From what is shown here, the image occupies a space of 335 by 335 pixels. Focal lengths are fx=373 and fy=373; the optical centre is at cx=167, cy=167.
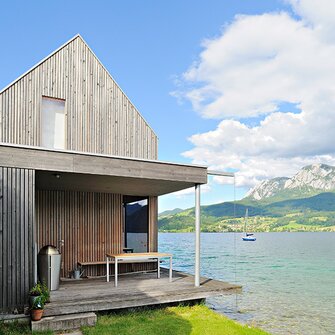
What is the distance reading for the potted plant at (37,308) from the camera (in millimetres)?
5863

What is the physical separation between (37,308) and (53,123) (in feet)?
16.9

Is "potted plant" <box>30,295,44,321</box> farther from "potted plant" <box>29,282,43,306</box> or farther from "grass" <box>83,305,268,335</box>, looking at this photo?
"grass" <box>83,305,268,335</box>

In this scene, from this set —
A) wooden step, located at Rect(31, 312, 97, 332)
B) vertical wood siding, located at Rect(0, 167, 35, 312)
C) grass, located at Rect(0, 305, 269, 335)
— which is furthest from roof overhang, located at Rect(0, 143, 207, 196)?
grass, located at Rect(0, 305, 269, 335)

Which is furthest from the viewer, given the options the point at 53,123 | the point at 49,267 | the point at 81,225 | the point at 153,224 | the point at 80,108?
the point at 153,224

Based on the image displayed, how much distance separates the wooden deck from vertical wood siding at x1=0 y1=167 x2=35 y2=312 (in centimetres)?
60

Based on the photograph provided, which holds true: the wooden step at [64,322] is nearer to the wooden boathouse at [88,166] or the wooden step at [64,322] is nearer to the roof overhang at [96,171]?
the wooden boathouse at [88,166]

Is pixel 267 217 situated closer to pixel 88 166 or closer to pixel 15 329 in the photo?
pixel 88 166

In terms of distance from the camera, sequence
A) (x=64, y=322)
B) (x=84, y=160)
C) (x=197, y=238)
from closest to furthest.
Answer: (x=64, y=322)
(x=84, y=160)
(x=197, y=238)

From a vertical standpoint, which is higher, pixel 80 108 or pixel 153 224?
pixel 80 108

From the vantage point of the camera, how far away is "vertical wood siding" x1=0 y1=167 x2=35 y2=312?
6.14 m

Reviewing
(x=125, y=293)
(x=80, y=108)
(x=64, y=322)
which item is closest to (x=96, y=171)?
(x=125, y=293)

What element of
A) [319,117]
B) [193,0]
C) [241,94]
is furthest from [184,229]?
[193,0]

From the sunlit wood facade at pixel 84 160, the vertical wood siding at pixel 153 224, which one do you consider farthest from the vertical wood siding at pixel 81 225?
the vertical wood siding at pixel 153 224

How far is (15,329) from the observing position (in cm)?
584
